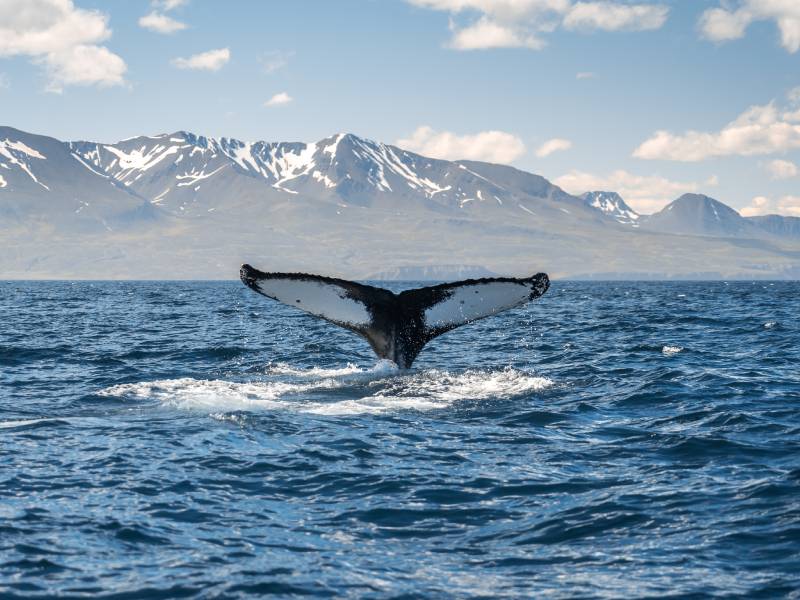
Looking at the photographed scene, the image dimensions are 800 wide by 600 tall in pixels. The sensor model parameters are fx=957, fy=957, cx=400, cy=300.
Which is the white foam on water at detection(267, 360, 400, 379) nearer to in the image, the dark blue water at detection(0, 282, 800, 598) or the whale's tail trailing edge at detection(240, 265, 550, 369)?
the dark blue water at detection(0, 282, 800, 598)

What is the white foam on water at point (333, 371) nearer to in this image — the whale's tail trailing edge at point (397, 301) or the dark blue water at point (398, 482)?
the dark blue water at point (398, 482)

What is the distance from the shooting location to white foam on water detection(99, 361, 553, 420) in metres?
12.7

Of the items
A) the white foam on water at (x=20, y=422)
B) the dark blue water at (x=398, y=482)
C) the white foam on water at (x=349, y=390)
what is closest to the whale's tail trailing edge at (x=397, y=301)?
the white foam on water at (x=349, y=390)

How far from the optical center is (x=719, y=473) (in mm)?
9250

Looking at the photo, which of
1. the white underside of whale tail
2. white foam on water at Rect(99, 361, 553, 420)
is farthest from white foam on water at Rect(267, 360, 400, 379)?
the white underside of whale tail

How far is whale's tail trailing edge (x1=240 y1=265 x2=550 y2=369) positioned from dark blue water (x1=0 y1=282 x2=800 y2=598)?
981 millimetres

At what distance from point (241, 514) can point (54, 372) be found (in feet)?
35.6

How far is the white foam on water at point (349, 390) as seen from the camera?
12695 mm

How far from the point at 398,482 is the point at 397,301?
4.33 metres

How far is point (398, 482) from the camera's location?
884cm

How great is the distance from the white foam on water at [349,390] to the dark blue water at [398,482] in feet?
0.22

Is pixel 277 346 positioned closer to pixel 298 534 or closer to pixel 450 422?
pixel 450 422

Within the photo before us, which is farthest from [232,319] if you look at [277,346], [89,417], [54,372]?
[89,417]

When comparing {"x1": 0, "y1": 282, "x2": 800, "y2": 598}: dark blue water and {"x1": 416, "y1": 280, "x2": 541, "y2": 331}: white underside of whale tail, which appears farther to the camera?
{"x1": 416, "y1": 280, "x2": 541, "y2": 331}: white underside of whale tail
